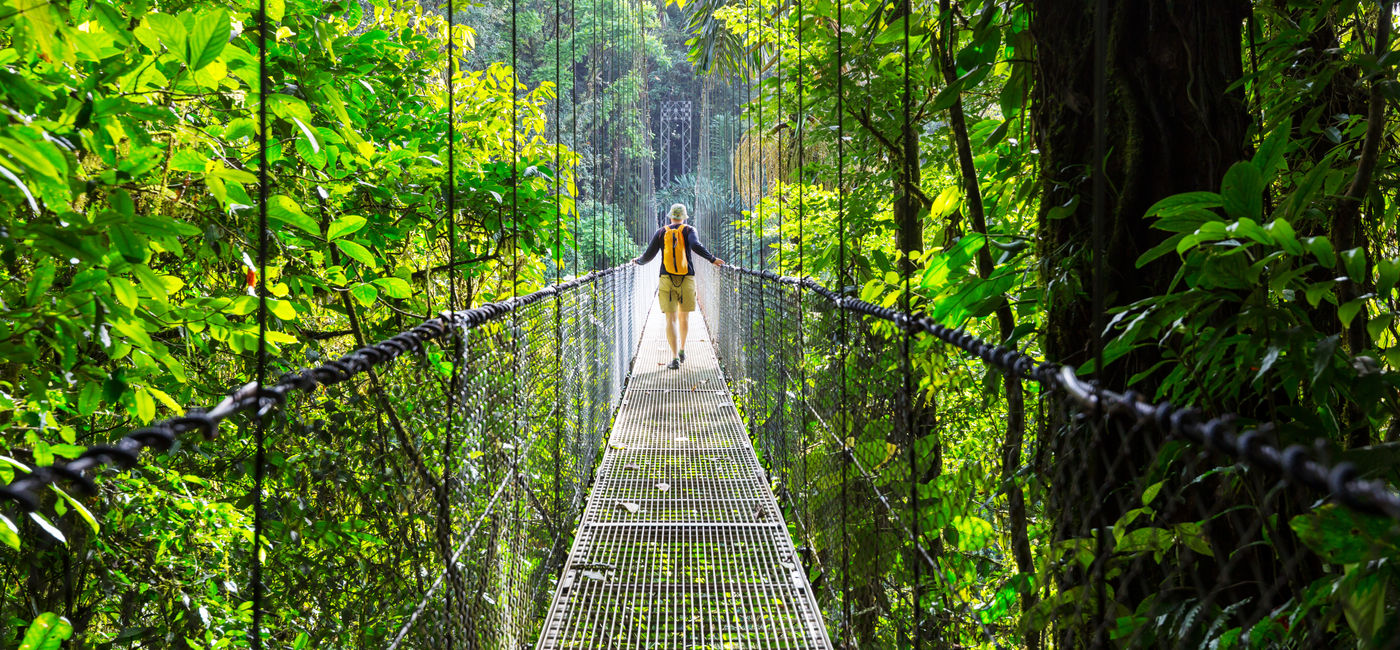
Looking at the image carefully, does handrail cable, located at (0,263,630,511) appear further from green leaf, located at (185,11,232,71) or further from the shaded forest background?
green leaf, located at (185,11,232,71)

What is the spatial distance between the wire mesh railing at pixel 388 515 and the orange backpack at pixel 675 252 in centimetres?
342

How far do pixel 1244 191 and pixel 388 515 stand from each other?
132 centimetres

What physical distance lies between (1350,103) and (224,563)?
1.77 metres

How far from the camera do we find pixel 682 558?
2.46 metres

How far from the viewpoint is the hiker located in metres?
5.37

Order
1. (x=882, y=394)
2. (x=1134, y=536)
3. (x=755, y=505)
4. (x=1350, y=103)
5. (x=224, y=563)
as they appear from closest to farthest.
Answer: (x=1134, y=536), (x=1350, y=103), (x=224, y=563), (x=882, y=394), (x=755, y=505)

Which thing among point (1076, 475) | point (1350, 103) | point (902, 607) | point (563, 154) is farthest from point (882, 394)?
point (563, 154)

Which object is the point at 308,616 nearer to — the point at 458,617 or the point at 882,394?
the point at 458,617

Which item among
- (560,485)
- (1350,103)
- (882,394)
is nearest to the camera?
(1350,103)

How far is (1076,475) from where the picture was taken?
0.76 metres

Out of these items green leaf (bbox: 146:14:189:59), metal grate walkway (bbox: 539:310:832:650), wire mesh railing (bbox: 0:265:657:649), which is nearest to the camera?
green leaf (bbox: 146:14:189:59)

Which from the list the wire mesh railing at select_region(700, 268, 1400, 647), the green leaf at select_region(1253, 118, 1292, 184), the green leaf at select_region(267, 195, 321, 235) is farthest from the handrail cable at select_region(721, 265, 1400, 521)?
the green leaf at select_region(267, 195, 321, 235)

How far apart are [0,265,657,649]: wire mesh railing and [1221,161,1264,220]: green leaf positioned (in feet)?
2.63

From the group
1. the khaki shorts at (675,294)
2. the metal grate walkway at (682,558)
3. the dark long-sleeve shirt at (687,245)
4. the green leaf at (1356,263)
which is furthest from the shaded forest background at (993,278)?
the khaki shorts at (675,294)
